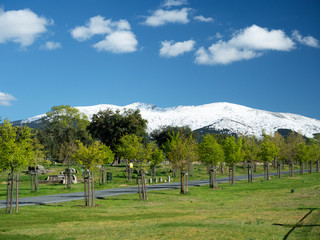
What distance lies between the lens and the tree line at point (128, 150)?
92.1ft

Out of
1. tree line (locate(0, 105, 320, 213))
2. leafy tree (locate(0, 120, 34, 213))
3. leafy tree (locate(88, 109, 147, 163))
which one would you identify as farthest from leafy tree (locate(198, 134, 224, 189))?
leafy tree (locate(88, 109, 147, 163))

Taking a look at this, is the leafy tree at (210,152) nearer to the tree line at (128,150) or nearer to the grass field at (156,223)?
the tree line at (128,150)

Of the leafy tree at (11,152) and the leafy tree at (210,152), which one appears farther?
the leafy tree at (210,152)

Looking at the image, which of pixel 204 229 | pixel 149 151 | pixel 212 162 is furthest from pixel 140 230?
pixel 212 162

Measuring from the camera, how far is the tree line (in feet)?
92.1

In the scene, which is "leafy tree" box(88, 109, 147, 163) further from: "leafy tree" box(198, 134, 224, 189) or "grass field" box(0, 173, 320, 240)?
"grass field" box(0, 173, 320, 240)

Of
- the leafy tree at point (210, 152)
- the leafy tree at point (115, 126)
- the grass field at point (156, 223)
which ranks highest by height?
the leafy tree at point (115, 126)

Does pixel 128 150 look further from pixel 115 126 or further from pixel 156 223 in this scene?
pixel 115 126

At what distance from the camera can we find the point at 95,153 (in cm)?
3241

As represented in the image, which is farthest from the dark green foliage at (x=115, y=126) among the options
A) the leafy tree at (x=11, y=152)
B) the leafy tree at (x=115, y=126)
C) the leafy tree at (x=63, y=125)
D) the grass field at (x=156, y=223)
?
the leafy tree at (x=11, y=152)

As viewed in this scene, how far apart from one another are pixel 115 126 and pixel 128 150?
40.2m

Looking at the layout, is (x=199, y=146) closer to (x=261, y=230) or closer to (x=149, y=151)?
(x=149, y=151)

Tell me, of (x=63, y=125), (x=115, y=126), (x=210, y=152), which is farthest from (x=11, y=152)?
(x=63, y=125)

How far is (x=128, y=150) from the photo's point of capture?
43.2 meters
